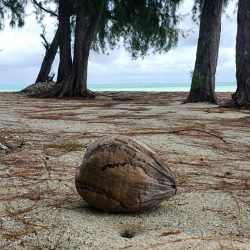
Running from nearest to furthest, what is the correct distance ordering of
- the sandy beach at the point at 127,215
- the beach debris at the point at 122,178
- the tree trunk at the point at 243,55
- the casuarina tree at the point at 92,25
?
1. the sandy beach at the point at 127,215
2. the beach debris at the point at 122,178
3. the tree trunk at the point at 243,55
4. the casuarina tree at the point at 92,25

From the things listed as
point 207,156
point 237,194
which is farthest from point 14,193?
point 207,156

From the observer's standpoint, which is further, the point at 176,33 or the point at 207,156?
the point at 176,33

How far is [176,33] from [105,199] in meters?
11.9

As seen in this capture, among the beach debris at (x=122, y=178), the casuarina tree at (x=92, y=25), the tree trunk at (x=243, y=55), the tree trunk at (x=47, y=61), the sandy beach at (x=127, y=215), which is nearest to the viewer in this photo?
the sandy beach at (x=127, y=215)

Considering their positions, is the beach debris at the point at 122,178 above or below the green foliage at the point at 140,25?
below

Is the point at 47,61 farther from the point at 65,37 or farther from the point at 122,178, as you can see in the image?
the point at 122,178

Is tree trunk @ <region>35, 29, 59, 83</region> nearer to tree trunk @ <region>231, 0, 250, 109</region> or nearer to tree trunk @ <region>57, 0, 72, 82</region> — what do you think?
tree trunk @ <region>57, 0, 72, 82</region>

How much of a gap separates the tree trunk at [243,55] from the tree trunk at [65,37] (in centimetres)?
564

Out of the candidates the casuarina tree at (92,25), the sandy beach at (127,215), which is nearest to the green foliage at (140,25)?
the casuarina tree at (92,25)

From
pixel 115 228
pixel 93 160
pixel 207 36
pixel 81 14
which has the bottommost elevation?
pixel 115 228

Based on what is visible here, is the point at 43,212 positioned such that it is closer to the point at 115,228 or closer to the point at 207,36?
the point at 115,228

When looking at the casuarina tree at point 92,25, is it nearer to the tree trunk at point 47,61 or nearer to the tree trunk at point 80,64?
the tree trunk at point 80,64

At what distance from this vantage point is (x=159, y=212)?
7.04ft

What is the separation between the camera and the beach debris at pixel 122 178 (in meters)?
2.06
